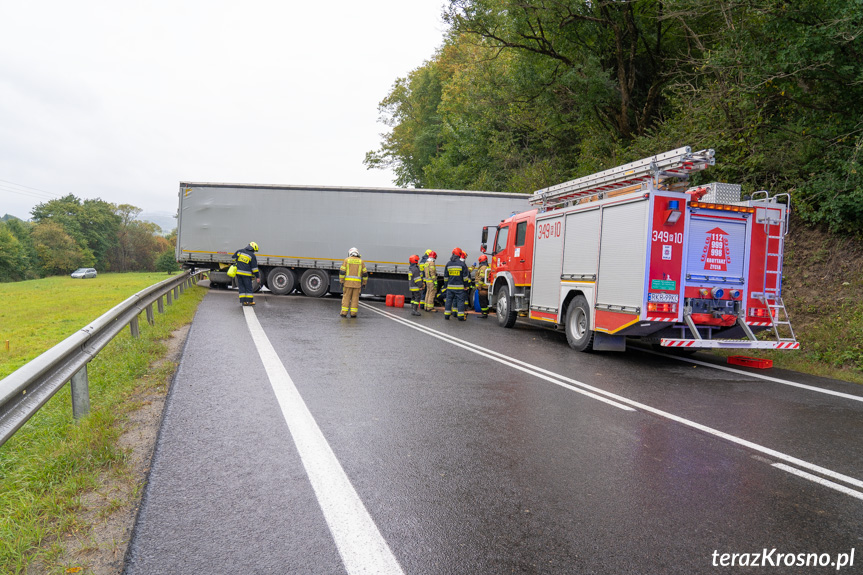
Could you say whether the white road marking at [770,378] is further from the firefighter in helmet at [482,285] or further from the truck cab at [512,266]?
the firefighter in helmet at [482,285]

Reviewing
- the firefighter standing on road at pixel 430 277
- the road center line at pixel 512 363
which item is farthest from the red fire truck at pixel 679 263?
the firefighter standing on road at pixel 430 277

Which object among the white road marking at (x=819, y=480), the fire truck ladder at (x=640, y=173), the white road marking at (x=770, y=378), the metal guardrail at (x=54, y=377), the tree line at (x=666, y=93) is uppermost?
the tree line at (x=666, y=93)

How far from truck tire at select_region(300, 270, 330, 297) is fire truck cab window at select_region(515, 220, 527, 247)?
926 centimetres

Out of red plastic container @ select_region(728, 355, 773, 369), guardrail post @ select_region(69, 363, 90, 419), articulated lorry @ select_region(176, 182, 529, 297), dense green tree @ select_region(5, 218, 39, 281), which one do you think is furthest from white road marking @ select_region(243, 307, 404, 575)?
dense green tree @ select_region(5, 218, 39, 281)

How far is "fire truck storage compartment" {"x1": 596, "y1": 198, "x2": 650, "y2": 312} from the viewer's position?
338 inches

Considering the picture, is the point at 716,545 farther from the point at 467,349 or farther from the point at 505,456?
the point at 467,349

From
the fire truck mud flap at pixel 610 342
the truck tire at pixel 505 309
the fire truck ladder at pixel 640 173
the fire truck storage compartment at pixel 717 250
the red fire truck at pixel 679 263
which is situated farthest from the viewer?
the truck tire at pixel 505 309

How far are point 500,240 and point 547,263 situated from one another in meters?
3.11

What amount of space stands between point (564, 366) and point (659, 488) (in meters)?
4.65

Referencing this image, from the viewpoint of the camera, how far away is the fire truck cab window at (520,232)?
13111 millimetres

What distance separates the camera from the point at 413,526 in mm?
3123

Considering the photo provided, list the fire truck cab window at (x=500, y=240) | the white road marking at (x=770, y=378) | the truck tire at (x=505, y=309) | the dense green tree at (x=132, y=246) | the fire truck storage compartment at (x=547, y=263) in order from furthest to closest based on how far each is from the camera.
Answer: the dense green tree at (x=132, y=246) < the fire truck cab window at (x=500, y=240) < the truck tire at (x=505, y=309) < the fire truck storage compartment at (x=547, y=263) < the white road marking at (x=770, y=378)

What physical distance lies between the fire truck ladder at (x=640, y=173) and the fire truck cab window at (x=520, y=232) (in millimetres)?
1122

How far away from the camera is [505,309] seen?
1366 centimetres
